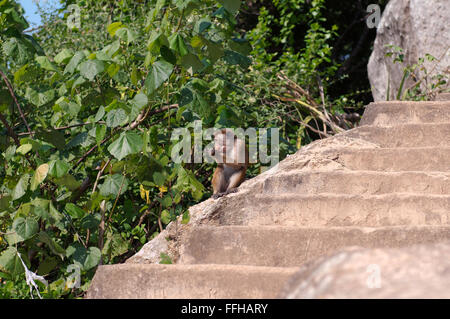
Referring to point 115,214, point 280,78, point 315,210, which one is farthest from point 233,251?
point 280,78

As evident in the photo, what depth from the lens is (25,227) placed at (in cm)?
291

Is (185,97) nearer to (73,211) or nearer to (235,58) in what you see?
(235,58)

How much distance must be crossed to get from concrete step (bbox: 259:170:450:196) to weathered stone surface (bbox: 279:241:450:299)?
166cm

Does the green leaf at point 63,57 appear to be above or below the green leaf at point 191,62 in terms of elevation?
above

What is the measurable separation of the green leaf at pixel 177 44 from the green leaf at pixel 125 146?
0.53 meters

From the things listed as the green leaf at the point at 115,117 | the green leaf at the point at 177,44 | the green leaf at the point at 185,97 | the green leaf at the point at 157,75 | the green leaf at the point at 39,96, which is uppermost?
the green leaf at the point at 177,44

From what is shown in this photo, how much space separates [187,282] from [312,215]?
3.49 ft

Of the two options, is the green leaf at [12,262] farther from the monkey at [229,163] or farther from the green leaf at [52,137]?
the monkey at [229,163]

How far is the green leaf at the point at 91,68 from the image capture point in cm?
304

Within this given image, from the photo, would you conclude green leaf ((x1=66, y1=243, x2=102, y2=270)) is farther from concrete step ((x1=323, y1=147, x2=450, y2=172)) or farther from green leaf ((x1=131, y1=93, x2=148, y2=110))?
concrete step ((x1=323, y1=147, x2=450, y2=172))

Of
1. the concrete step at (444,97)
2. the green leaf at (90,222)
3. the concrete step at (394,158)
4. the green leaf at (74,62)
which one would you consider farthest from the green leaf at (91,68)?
the concrete step at (444,97)

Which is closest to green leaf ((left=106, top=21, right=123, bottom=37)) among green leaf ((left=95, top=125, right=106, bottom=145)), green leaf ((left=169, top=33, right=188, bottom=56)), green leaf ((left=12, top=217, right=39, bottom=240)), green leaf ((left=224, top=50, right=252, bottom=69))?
green leaf ((left=169, top=33, right=188, bottom=56))

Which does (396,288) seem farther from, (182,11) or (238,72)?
(238,72)

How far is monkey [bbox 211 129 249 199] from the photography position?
394cm
